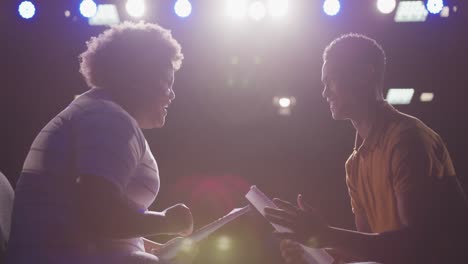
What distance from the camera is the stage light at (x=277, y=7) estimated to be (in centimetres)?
434

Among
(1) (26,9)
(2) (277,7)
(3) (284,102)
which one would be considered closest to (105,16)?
(1) (26,9)

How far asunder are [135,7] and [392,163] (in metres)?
3.04

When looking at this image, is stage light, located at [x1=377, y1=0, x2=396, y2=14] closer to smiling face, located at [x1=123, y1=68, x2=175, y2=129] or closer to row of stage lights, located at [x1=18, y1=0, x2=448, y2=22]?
row of stage lights, located at [x1=18, y1=0, x2=448, y2=22]

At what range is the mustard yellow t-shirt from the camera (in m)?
1.85

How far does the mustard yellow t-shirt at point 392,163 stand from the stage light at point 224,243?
3045 millimetres

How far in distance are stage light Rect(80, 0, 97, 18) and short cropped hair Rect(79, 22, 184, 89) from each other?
2598 mm

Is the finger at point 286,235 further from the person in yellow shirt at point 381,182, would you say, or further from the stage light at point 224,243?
the stage light at point 224,243

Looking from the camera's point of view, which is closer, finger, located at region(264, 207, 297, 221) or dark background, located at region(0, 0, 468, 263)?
finger, located at region(264, 207, 297, 221)

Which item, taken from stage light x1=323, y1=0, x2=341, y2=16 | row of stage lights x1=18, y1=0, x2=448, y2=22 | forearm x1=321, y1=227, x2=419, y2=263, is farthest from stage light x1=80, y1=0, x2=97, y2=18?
forearm x1=321, y1=227, x2=419, y2=263

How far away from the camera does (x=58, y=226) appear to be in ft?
4.55

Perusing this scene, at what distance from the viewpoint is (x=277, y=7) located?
436cm

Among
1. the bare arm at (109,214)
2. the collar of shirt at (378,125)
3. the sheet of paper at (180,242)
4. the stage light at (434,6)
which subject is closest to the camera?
the bare arm at (109,214)

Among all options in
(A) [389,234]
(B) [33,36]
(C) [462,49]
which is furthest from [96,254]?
(C) [462,49]

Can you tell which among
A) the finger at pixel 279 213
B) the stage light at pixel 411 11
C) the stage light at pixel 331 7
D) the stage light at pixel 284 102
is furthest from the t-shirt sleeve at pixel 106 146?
the stage light at pixel 284 102
